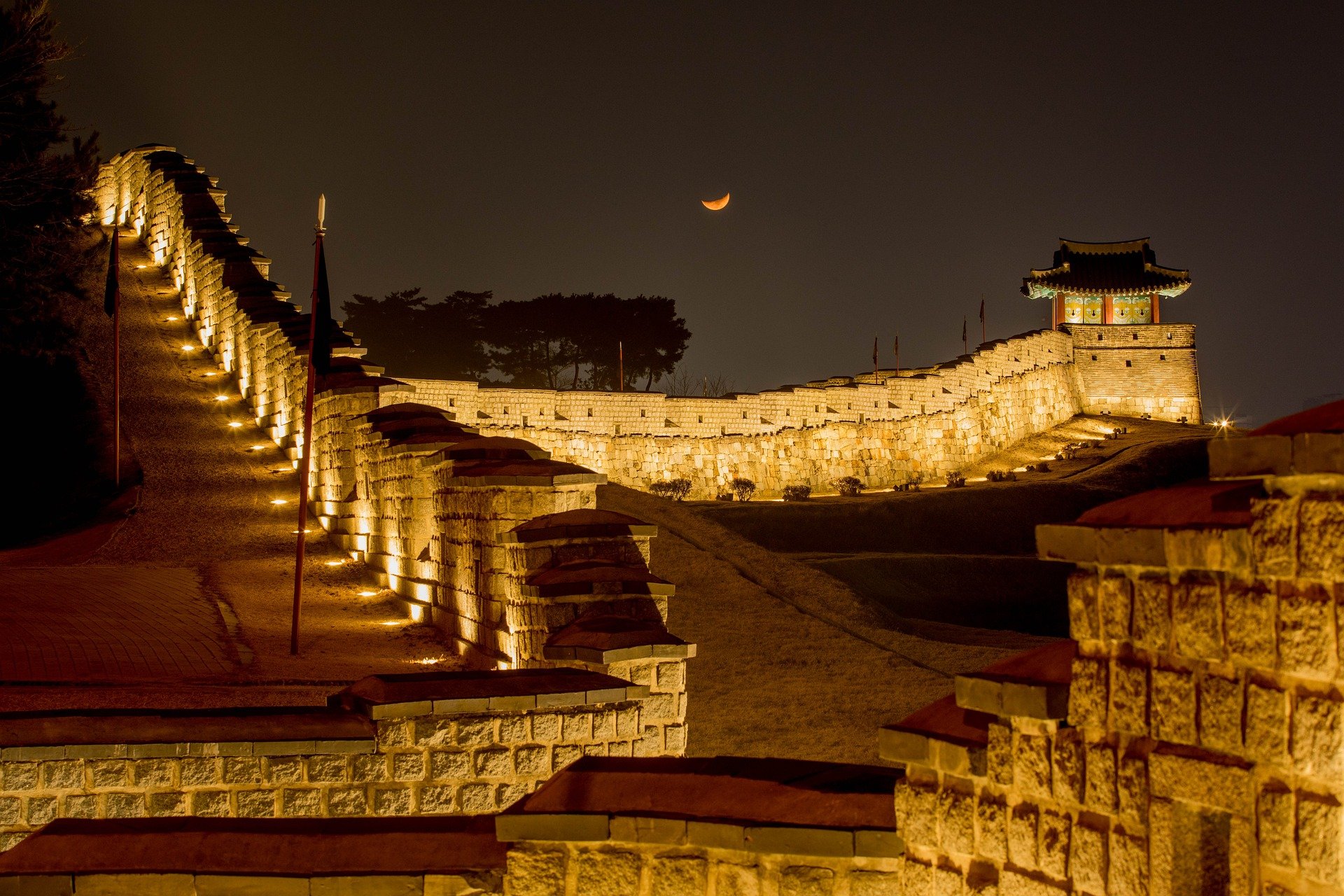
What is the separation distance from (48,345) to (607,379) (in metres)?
41.9

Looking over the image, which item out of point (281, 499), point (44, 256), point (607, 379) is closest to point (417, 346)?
point (607, 379)

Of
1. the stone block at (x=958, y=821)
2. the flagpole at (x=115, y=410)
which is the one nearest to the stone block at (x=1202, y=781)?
the stone block at (x=958, y=821)

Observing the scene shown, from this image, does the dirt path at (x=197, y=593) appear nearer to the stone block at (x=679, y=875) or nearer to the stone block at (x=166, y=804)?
the stone block at (x=166, y=804)

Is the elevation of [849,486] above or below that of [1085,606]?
above

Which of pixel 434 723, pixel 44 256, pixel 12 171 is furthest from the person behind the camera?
pixel 44 256

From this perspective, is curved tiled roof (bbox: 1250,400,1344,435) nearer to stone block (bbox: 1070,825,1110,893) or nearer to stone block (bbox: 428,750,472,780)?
stone block (bbox: 1070,825,1110,893)

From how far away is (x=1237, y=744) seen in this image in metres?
3.05

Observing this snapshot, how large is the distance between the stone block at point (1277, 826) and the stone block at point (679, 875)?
165 cm

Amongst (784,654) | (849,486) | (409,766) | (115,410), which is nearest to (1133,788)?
(409,766)

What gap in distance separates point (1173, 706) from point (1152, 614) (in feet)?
0.75

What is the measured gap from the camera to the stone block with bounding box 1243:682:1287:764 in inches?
116

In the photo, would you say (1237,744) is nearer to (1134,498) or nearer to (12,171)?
(1134,498)

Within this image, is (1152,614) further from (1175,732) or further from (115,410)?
(115,410)

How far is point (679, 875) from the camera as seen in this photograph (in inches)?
158
